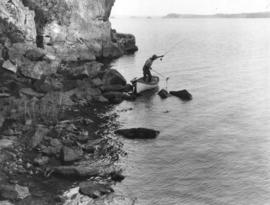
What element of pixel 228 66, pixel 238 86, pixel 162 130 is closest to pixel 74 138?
pixel 162 130

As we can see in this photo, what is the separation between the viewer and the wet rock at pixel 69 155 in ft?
93.9

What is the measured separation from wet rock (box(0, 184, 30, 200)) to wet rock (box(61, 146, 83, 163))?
4.83 m

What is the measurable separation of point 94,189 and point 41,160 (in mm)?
5486

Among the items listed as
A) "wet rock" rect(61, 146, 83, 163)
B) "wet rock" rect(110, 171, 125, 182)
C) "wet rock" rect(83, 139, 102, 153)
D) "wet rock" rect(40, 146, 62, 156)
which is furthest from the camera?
"wet rock" rect(83, 139, 102, 153)

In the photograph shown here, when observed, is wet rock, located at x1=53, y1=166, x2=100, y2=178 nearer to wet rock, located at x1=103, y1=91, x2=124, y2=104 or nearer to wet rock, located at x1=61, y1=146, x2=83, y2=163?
wet rock, located at x1=61, y1=146, x2=83, y2=163

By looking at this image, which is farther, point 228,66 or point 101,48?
point 101,48

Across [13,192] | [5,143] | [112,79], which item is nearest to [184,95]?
[112,79]

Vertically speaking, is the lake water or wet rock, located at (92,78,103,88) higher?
wet rock, located at (92,78,103,88)

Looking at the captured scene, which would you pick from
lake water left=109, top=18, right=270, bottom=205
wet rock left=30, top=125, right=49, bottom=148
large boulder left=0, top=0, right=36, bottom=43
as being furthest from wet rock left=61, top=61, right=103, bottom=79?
wet rock left=30, top=125, right=49, bottom=148

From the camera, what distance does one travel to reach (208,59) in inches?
3236

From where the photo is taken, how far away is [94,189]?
81.2ft

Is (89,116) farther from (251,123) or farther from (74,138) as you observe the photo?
(251,123)

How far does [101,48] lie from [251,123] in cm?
4862

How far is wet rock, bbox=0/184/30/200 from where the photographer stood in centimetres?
2310
